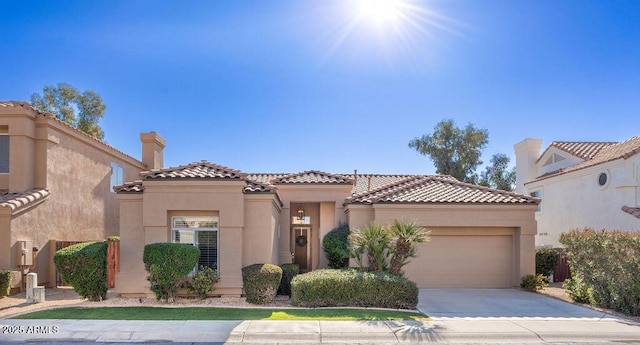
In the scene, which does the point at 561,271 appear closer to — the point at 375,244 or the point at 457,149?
the point at 375,244

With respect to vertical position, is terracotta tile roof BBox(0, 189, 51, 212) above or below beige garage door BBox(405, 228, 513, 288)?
above

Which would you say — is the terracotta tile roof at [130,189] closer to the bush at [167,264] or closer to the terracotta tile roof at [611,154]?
the bush at [167,264]

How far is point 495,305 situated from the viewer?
12.8 meters

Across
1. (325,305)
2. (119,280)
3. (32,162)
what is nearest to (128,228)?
(119,280)

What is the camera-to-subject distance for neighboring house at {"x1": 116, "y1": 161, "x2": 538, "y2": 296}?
14.0 meters

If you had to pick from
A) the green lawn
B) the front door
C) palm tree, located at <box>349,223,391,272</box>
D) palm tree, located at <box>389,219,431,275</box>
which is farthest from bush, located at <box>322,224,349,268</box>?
the green lawn

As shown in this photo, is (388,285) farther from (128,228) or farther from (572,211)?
(572,211)

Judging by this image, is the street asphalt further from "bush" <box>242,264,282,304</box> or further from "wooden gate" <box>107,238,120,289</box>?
"wooden gate" <box>107,238,120,289</box>

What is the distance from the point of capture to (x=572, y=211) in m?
22.6

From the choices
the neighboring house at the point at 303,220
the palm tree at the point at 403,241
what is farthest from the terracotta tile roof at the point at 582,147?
the palm tree at the point at 403,241

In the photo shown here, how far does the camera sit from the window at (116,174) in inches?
843

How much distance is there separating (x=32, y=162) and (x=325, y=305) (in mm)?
12156

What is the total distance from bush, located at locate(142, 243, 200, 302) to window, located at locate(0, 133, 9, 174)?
773cm

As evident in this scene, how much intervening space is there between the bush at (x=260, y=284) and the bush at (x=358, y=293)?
1.16 meters
